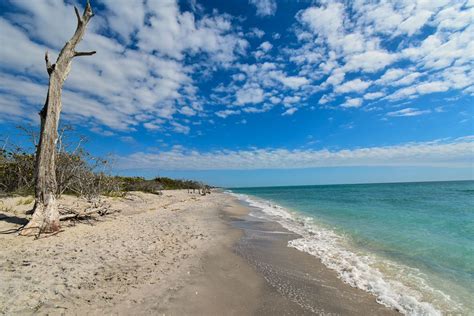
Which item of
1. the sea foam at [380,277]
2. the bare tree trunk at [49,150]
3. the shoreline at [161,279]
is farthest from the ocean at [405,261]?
the bare tree trunk at [49,150]

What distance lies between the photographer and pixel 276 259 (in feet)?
22.3

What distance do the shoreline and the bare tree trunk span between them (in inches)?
30.6

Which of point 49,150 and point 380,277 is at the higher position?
point 49,150

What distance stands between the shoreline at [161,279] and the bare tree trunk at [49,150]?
0.78m

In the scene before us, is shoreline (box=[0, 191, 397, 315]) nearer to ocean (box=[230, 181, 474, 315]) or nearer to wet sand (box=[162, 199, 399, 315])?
wet sand (box=[162, 199, 399, 315])

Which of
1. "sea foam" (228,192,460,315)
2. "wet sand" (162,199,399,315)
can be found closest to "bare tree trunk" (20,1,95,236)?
"wet sand" (162,199,399,315)

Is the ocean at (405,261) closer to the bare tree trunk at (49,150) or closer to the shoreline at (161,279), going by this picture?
the shoreline at (161,279)

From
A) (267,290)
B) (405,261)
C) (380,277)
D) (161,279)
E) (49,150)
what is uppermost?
(49,150)

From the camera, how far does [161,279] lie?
16.2ft

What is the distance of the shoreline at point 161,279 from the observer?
393cm

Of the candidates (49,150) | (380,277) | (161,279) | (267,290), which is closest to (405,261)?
(380,277)

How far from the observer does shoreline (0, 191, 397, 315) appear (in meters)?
3.93

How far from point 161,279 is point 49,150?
633 cm

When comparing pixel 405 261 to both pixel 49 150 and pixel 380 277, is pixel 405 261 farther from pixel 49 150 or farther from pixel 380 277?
pixel 49 150
